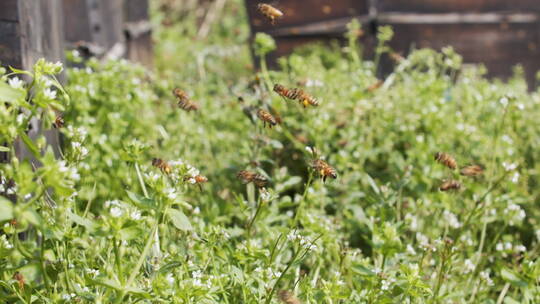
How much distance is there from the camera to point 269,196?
1.82 metres

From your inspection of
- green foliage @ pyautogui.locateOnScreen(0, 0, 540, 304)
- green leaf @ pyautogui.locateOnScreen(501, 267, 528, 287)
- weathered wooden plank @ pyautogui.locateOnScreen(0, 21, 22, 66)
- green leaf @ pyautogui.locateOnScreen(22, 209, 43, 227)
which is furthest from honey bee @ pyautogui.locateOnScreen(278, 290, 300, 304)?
weathered wooden plank @ pyautogui.locateOnScreen(0, 21, 22, 66)

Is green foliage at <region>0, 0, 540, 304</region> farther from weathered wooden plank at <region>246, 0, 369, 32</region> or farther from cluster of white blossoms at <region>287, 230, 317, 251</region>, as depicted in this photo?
weathered wooden plank at <region>246, 0, 369, 32</region>

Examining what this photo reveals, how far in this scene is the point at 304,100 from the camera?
2.27 meters

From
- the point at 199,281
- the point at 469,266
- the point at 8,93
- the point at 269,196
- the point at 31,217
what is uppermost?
the point at 8,93

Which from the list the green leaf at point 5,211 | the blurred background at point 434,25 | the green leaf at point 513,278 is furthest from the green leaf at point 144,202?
the blurred background at point 434,25

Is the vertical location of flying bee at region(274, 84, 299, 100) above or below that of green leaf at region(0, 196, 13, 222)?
above

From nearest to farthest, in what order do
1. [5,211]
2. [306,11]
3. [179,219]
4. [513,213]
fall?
[5,211] → [179,219] → [513,213] → [306,11]

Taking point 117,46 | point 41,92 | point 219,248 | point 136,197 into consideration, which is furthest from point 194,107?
point 117,46

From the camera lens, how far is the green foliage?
1.52 m

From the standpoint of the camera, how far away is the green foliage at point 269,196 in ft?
4.99

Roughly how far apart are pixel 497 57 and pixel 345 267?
4245 mm

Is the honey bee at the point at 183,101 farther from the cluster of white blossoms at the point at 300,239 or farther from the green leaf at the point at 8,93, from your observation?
the green leaf at the point at 8,93

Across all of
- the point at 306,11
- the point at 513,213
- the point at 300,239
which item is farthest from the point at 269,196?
the point at 306,11

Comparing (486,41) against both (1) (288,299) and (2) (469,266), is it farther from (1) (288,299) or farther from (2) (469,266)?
(1) (288,299)
